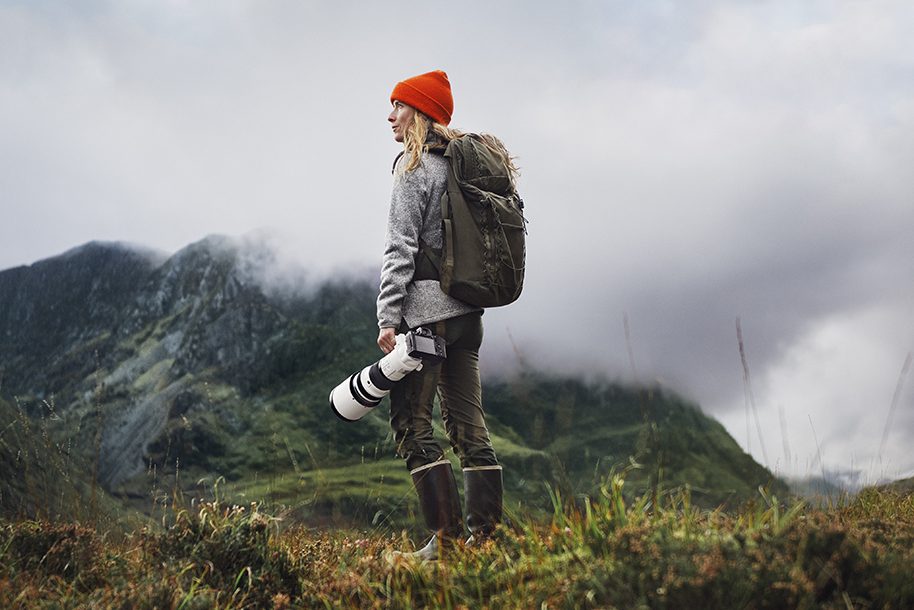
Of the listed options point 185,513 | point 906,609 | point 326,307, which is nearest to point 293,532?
point 185,513

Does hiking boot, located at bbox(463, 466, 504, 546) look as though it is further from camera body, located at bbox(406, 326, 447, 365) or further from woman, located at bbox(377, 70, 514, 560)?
camera body, located at bbox(406, 326, 447, 365)

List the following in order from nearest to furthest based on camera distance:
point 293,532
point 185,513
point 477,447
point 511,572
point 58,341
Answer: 1. point 511,572
2. point 185,513
3. point 477,447
4. point 293,532
5. point 58,341

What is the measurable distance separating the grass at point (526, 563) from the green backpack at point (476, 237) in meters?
1.45

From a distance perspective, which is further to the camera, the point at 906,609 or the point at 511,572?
the point at 511,572

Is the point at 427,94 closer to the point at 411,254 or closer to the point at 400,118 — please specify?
the point at 400,118

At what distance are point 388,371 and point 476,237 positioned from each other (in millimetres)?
1076

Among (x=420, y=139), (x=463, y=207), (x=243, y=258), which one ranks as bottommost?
(x=463, y=207)

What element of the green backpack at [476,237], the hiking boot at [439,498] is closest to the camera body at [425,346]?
the green backpack at [476,237]

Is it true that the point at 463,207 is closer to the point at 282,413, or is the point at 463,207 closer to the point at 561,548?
the point at 561,548

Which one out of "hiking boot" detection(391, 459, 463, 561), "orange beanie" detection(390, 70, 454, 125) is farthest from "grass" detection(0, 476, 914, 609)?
Result: "orange beanie" detection(390, 70, 454, 125)

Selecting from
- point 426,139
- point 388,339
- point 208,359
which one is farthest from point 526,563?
point 208,359

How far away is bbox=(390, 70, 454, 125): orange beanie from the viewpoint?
5.77m

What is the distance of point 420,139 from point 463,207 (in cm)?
62

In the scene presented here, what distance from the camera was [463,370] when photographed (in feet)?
18.4
